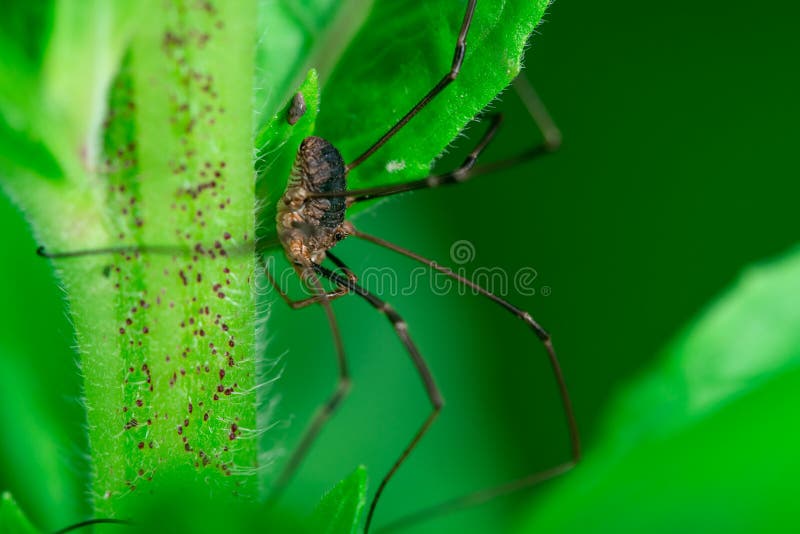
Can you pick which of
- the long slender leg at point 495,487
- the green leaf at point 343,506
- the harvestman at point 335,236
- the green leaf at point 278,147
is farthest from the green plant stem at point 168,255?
the long slender leg at point 495,487

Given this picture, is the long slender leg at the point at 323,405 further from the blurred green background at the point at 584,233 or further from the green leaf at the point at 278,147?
the green leaf at the point at 278,147

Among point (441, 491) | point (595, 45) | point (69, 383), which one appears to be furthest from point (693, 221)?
point (69, 383)

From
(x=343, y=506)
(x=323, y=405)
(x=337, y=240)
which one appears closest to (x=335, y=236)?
(x=337, y=240)

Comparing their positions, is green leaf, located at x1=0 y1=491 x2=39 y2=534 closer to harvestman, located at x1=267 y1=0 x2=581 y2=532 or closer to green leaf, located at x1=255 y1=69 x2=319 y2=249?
green leaf, located at x1=255 y1=69 x2=319 y2=249

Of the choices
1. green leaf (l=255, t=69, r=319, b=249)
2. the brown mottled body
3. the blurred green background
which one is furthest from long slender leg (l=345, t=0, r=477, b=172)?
the blurred green background

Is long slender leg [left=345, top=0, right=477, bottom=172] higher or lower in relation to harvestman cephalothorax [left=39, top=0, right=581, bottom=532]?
higher

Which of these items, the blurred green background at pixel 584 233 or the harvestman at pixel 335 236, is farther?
the blurred green background at pixel 584 233
